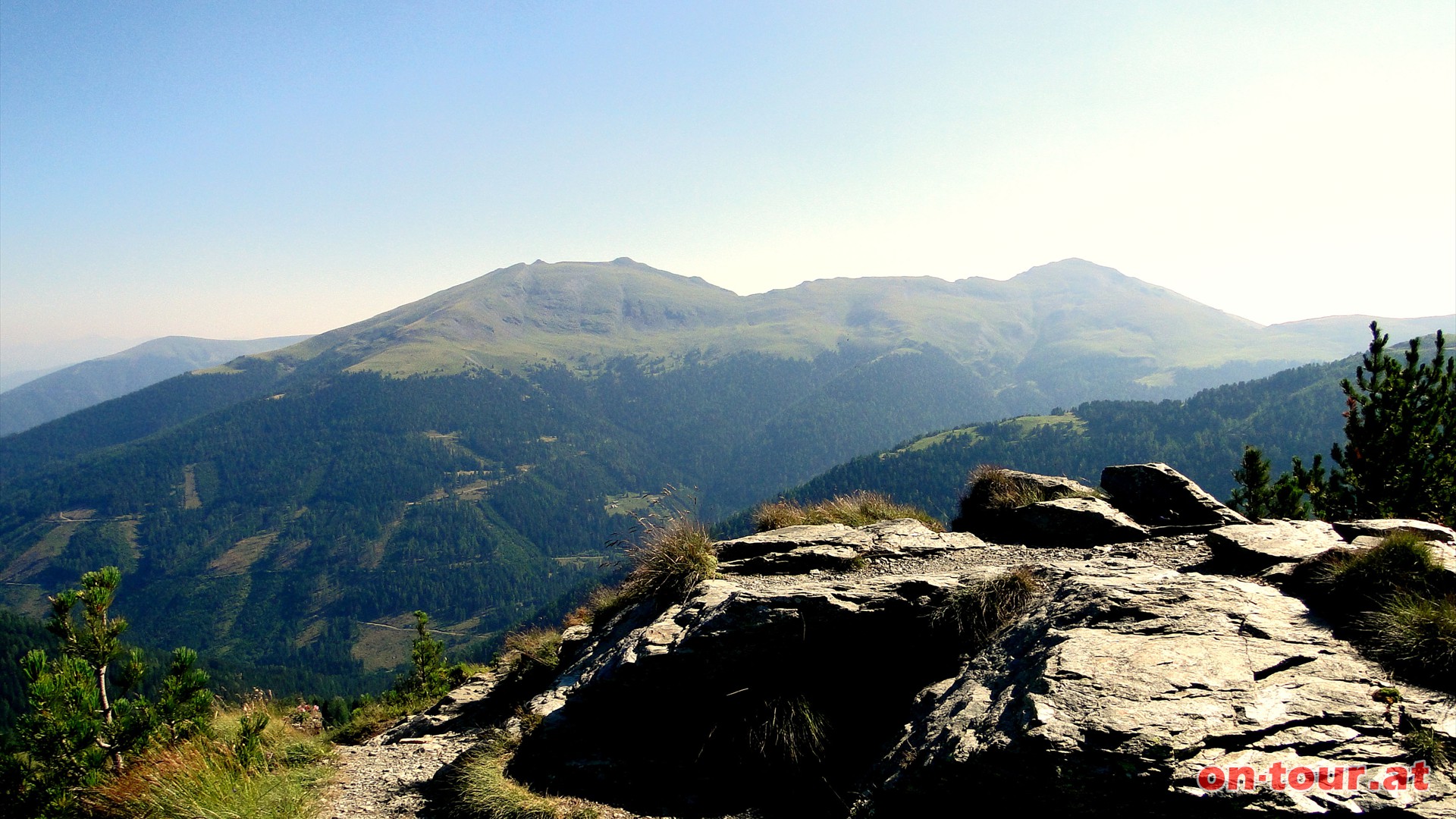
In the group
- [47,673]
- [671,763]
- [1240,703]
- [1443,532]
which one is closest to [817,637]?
[671,763]

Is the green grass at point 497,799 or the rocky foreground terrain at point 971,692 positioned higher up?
the rocky foreground terrain at point 971,692

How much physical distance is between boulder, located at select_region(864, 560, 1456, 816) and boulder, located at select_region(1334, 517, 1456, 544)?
2.96 metres

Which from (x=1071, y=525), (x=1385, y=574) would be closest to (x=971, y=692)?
(x=1385, y=574)

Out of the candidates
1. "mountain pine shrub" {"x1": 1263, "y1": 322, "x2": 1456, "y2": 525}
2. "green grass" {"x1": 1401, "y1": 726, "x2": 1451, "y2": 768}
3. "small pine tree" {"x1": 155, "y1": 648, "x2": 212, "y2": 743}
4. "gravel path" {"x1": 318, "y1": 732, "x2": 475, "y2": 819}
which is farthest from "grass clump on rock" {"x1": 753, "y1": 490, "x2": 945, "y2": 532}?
"mountain pine shrub" {"x1": 1263, "y1": 322, "x2": 1456, "y2": 525}

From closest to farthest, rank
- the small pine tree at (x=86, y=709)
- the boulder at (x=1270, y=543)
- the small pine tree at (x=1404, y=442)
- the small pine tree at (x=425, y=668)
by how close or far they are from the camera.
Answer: the small pine tree at (x=86, y=709)
the boulder at (x=1270, y=543)
the small pine tree at (x=1404, y=442)
the small pine tree at (x=425, y=668)

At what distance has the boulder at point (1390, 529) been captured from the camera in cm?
891

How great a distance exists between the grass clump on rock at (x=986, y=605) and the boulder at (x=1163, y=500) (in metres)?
5.89

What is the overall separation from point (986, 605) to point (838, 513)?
6.88 metres

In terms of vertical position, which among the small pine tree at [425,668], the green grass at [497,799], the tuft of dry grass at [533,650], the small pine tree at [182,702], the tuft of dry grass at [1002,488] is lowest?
the small pine tree at [425,668]

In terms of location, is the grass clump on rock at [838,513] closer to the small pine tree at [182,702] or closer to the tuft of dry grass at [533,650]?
the tuft of dry grass at [533,650]

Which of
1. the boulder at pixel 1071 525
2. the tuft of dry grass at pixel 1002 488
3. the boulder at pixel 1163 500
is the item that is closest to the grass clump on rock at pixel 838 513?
the tuft of dry grass at pixel 1002 488

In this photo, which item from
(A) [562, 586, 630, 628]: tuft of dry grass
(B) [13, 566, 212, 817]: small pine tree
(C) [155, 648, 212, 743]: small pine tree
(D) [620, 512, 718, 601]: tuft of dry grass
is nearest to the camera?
(B) [13, 566, 212, 817]: small pine tree

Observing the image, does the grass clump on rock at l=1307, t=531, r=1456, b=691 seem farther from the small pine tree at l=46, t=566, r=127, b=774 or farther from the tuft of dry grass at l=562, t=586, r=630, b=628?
the small pine tree at l=46, t=566, r=127, b=774

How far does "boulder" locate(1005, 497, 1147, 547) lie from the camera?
Result: 1254cm
